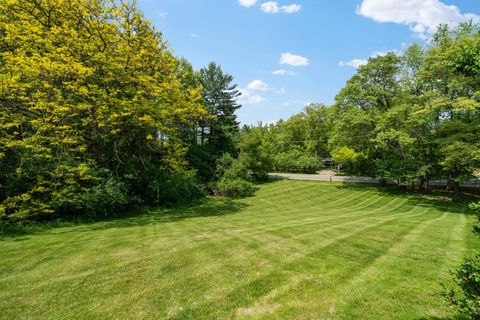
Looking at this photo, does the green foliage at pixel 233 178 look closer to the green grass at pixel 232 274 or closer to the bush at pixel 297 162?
the green grass at pixel 232 274

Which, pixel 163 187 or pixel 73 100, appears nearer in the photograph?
pixel 73 100

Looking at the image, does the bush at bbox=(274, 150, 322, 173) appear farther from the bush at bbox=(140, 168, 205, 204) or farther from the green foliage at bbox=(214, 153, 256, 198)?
the bush at bbox=(140, 168, 205, 204)

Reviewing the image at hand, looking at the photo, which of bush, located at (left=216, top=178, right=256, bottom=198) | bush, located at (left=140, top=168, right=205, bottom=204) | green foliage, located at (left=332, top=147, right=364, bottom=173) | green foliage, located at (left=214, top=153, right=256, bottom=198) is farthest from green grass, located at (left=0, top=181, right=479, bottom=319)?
green foliage, located at (left=332, top=147, right=364, bottom=173)

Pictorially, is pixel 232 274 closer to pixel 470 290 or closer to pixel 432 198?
pixel 470 290

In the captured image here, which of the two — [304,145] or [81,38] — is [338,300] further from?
[304,145]

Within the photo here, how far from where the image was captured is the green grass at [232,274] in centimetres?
386

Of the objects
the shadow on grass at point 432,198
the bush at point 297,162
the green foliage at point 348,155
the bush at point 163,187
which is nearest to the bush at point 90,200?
the bush at point 163,187

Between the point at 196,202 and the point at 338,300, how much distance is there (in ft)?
56.4

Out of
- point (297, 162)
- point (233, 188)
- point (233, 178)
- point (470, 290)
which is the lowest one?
point (233, 188)

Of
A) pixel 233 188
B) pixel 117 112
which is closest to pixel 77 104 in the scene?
pixel 117 112

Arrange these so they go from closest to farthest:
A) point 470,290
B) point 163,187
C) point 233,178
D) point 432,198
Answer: point 470,290 → point 163,187 → point 432,198 → point 233,178

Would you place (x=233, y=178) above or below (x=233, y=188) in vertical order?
above

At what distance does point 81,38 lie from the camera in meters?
12.4

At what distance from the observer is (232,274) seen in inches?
198
